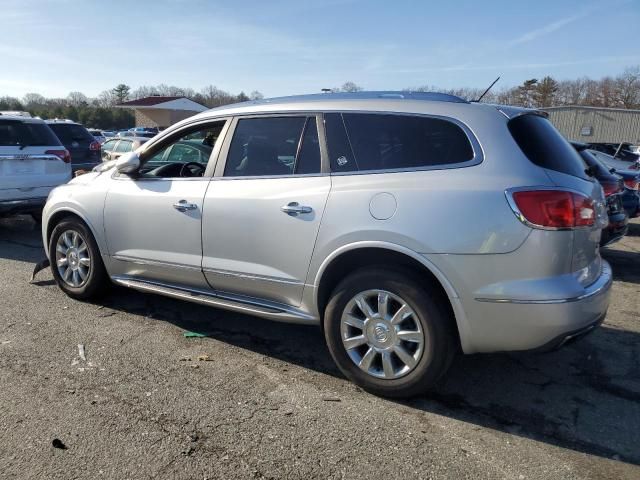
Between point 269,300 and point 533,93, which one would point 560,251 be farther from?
point 533,93

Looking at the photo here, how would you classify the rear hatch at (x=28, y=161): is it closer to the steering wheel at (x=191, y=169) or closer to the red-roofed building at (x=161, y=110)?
the steering wheel at (x=191, y=169)

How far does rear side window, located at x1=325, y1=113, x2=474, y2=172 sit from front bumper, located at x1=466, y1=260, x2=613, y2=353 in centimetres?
90

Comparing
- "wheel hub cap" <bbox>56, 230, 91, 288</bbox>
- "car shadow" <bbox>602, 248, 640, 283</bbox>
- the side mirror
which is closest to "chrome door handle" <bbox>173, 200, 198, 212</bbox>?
the side mirror

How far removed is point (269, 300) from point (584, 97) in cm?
7865

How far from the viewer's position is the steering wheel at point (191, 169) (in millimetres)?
4688

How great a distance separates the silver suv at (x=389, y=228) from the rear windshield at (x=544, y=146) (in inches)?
0.5

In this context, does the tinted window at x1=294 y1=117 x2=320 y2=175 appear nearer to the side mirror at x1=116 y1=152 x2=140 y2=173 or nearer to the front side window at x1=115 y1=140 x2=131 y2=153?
the side mirror at x1=116 y1=152 x2=140 y2=173

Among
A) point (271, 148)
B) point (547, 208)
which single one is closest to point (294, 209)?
point (271, 148)

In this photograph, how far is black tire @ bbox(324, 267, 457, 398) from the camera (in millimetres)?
3240

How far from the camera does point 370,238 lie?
3.35 meters

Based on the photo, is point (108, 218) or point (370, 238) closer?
point (370, 238)

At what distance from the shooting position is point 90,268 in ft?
16.5

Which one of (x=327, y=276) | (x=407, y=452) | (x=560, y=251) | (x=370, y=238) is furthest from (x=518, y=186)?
(x=407, y=452)

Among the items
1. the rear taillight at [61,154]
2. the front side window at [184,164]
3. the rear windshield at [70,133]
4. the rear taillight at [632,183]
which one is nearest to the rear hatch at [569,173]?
the front side window at [184,164]
